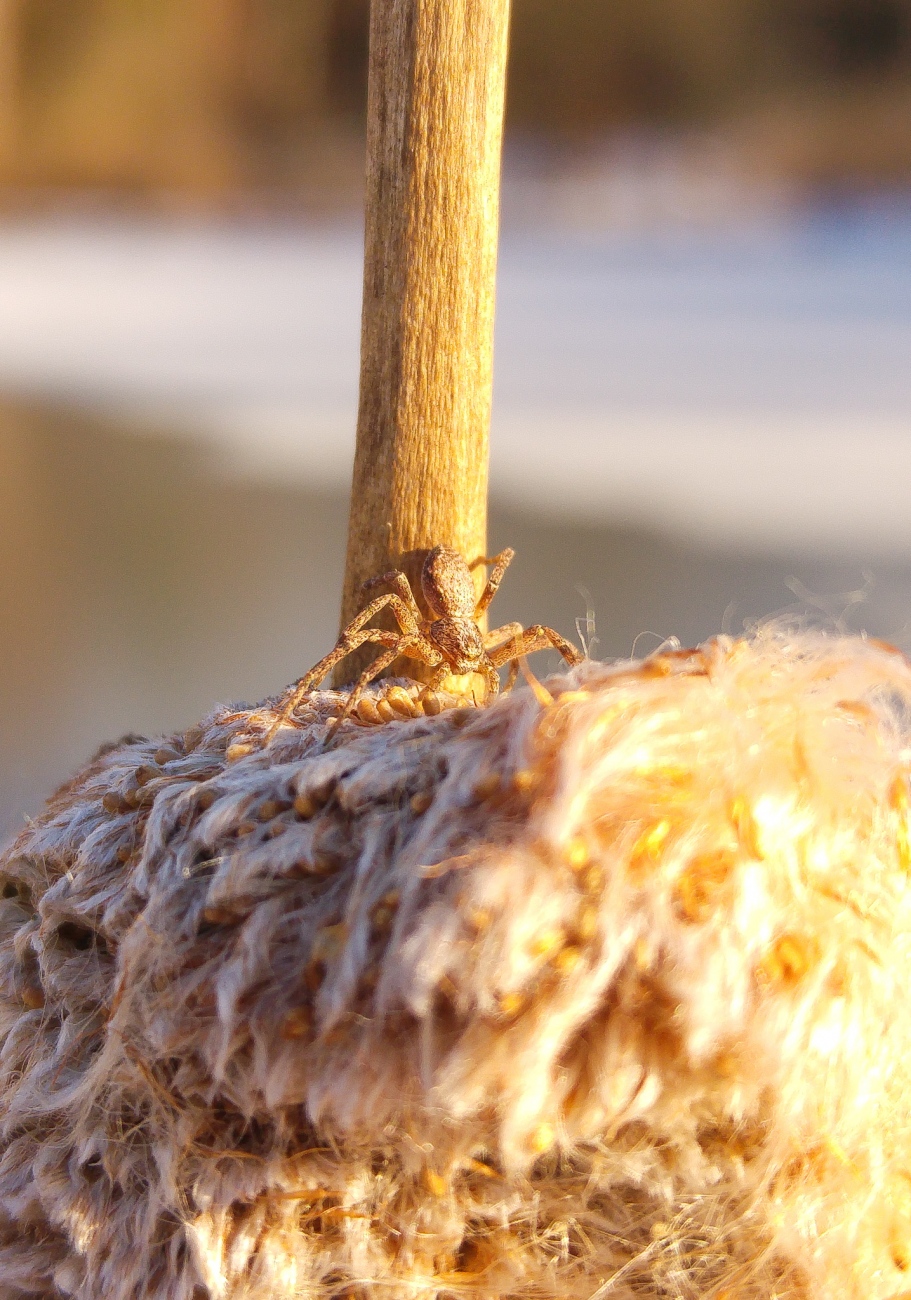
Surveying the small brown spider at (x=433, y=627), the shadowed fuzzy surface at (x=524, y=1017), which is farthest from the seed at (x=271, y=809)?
the small brown spider at (x=433, y=627)

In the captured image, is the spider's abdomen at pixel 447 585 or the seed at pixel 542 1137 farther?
the spider's abdomen at pixel 447 585

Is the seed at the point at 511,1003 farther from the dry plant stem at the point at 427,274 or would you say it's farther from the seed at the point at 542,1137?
the dry plant stem at the point at 427,274

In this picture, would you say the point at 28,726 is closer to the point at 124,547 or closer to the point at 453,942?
the point at 124,547

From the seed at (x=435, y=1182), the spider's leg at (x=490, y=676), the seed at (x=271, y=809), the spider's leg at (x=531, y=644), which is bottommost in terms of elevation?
the seed at (x=435, y=1182)

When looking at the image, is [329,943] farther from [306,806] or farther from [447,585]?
[447,585]

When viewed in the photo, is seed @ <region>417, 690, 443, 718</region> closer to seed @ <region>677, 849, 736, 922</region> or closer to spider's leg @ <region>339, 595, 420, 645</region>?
spider's leg @ <region>339, 595, 420, 645</region>

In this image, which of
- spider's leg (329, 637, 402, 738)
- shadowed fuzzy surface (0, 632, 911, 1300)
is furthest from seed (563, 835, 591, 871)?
spider's leg (329, 637, 402, 738)

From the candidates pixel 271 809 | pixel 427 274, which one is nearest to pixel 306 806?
pixel 271 809

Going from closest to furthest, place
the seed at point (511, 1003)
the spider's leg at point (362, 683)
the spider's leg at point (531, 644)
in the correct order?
the seed at point (511, 1003) < the spider's leg at point (362, 683) < the spider's leg at point (531, 644)
